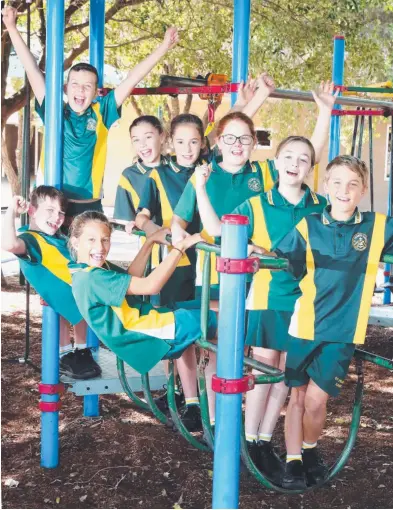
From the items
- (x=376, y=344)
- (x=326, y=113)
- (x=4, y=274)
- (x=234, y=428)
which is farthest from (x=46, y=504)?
(x=4, y=274)

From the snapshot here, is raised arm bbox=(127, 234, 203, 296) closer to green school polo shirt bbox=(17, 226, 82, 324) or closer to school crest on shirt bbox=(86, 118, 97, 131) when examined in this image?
green school polo shirt bbox=(17, 226, 82, 324)

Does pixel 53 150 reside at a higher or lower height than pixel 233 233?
higher

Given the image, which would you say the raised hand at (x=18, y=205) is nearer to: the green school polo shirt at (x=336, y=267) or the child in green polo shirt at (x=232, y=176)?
the child in green polo shirt at (x=232, y=176)

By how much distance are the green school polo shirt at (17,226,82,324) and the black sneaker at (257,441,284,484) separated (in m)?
1.12

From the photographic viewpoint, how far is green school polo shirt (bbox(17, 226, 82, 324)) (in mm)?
3691

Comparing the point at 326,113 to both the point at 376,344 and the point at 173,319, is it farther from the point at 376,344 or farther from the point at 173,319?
the point at 376,344

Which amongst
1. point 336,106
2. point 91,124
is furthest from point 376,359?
point 336,106

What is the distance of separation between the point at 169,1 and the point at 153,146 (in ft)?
18.7

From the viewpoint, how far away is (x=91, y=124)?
410 centimetres

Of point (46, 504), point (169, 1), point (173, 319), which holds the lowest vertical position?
point (46, 504)

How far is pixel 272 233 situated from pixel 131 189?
52.6 inches

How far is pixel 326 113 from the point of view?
3734mm

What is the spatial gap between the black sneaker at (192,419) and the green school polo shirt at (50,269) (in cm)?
72

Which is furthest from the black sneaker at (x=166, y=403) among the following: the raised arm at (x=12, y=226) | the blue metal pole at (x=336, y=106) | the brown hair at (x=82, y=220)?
the blue metal pole at (x=336, y=106)
